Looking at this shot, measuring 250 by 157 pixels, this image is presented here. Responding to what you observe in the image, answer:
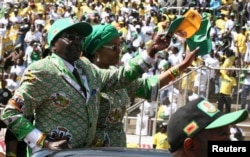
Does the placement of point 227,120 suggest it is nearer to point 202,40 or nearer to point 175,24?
point 175,24

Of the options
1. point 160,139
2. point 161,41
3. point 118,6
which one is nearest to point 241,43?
point 118,6

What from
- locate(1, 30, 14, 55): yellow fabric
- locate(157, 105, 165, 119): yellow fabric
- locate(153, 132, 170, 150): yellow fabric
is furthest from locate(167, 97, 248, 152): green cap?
locate(1, 30, 14, 55): yellow fabric

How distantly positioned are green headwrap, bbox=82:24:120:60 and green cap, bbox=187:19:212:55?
0.56 m

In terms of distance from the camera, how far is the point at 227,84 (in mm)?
13836

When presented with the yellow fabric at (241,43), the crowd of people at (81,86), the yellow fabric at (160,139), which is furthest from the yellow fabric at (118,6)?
the crowd of people at (81,86)

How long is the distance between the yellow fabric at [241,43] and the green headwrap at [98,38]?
15.1 m

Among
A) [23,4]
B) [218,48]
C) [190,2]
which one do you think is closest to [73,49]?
[218,48]

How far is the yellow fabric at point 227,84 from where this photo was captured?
13.8 metres

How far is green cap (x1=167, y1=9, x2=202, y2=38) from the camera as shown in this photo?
17.5 ft

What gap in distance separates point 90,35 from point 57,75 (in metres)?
0.73

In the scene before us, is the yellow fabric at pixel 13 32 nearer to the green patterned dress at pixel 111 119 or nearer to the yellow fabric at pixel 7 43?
the yellow fabric at pixel 7 43

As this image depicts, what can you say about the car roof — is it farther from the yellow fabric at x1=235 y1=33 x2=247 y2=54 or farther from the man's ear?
the yellow fabric at x1=235 y1=33 x2=247 y2=54

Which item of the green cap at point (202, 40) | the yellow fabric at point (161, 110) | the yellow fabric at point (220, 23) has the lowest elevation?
the yellow fabric at point (161, 110)

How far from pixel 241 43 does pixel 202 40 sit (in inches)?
633
